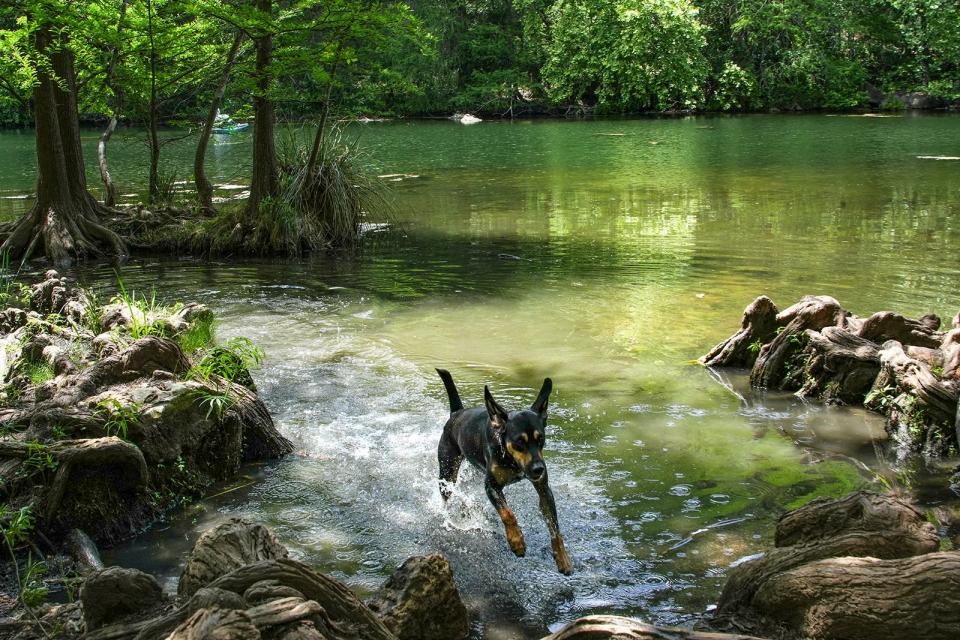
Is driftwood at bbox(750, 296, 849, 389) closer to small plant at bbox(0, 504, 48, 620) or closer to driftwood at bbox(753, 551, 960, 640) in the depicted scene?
driftwood at bbox(753, 551, 960, 640)

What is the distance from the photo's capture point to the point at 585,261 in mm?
12773

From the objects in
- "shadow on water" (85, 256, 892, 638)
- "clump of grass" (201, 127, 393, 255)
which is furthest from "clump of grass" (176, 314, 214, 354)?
"clump of grass" (201, 127, 393, 255)

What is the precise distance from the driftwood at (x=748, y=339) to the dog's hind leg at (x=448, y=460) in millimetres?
3472

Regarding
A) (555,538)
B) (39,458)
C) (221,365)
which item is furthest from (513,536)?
(221,365)

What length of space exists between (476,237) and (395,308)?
16.6 feet

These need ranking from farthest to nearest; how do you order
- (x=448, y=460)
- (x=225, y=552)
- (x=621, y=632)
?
1. (x=448, y=460)
2. (x=225, y=552)
3. (x=621, y=632)

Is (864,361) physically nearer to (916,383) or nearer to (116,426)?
(916,383)

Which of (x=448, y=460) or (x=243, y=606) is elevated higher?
(x=243, y=606)

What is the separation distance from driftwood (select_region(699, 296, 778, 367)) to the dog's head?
12.8ft

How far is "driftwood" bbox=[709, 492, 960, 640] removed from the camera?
3.41 meters

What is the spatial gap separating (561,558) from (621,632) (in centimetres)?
114

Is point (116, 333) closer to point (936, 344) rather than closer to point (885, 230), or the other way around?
point (936, 344)

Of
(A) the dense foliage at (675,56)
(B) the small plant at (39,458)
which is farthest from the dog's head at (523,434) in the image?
(A) the dense foliage at (675,56)

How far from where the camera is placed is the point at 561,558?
4.42 metres
